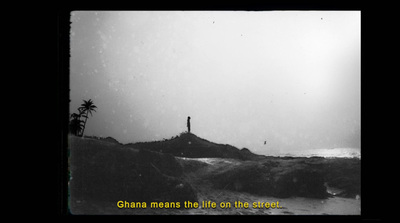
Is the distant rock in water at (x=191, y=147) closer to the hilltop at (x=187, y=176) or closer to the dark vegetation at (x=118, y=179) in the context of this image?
the hilltop at (x=187, y=176)

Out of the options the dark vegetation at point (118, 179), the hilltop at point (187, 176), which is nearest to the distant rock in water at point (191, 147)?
the hilltop at point (187, 176)

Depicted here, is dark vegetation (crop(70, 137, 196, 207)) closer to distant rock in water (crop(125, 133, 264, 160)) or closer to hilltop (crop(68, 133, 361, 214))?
hilltop (crop(68, 133, 361, 214))

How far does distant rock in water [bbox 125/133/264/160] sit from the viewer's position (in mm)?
24859

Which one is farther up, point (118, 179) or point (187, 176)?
point (118, 179)

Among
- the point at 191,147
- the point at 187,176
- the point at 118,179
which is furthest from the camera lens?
the point at 191,147

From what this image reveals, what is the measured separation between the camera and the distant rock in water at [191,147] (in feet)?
81.6

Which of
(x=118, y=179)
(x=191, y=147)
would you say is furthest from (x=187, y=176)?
(x=118, y=179)

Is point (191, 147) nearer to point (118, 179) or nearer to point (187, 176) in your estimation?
point (187, 176)

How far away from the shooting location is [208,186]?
59.2 ft

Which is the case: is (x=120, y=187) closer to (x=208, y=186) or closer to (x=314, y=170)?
(x=208, y=186)

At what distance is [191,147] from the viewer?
25250 millimetres
